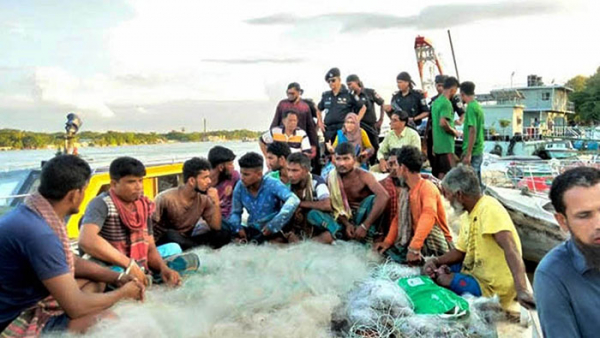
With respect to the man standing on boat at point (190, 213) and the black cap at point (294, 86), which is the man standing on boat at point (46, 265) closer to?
the man standing on boat at point (190, 213)

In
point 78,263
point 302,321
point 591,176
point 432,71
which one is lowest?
point 302,321

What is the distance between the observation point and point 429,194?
15.2 ft

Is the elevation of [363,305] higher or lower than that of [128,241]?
lower

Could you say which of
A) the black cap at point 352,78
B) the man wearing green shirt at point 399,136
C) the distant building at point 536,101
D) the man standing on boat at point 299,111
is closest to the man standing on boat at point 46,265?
the man standing on boat at point 299,111

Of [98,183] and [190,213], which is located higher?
[98,183]

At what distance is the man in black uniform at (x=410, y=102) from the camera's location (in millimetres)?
8055

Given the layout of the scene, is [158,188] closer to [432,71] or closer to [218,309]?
[218,309]

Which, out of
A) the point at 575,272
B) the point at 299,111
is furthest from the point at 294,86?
the point at 575,272

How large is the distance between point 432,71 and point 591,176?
81.8 ft

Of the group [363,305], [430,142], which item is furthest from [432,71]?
A: [363,305]

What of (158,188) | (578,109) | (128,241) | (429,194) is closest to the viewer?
(128,241)

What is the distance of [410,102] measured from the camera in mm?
8156

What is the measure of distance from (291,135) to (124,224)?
10.9 ft

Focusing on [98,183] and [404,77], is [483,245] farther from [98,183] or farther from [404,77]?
[98,183]
